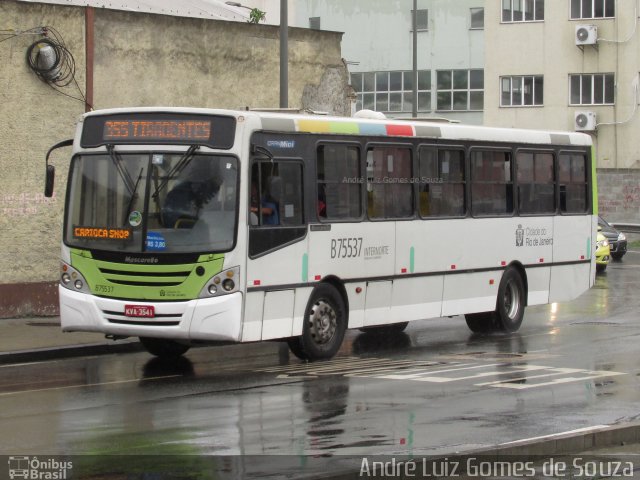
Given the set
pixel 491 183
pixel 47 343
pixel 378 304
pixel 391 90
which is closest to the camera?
pixel 378 304

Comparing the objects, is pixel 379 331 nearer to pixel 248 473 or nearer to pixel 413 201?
pixel 413 201

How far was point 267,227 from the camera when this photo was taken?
50.7 ft

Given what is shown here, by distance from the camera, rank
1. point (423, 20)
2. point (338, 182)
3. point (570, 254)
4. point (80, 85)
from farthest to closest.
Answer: point (423, 20)
point (570, 254)
point (80, 85)
point (338, 182)

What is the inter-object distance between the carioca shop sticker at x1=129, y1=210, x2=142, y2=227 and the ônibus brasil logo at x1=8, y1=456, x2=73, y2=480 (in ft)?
19.6

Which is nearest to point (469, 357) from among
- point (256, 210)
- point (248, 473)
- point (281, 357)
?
point (281, 357)

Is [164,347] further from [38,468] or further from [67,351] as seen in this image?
[38,468]

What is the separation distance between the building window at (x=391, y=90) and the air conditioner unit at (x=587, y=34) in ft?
34.5

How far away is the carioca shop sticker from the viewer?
1509 centimetres

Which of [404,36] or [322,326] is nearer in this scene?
[322,326]

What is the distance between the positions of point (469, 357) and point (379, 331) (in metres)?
3.94

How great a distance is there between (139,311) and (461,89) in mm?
56863

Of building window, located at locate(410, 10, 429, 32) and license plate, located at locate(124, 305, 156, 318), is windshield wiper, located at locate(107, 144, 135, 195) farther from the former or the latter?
building window, located at locate(410, 10, 429, 32)

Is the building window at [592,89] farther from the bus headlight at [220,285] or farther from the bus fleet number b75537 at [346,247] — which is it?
the bus headlight at [220,285]

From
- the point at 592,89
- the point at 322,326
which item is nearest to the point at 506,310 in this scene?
the point at 322,326
